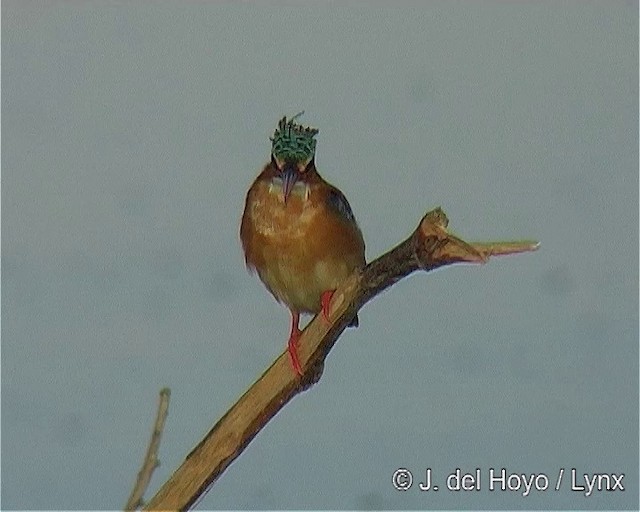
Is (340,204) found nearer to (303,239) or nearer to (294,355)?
(303,239)

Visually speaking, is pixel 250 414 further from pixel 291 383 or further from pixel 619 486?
pixel 619 486

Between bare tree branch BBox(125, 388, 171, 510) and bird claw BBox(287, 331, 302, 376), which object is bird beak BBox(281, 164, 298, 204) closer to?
bird claw BBox(287, 331, 302, 376)

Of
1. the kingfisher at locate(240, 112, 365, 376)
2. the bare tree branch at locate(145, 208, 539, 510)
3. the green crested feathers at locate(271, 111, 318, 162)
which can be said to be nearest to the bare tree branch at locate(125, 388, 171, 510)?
the bare tree branch at locate(145, 208, 539, 510)

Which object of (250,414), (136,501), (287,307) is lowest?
(136,501)

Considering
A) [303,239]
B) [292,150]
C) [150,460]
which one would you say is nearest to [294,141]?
[292,150]

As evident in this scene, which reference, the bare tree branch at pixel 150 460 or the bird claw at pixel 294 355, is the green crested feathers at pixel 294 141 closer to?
the bird claw at pixel 294 355

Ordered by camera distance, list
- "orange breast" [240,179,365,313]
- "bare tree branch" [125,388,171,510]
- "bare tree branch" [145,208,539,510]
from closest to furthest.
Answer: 1. "bare tree branch" [125,388,171,510]
2. "bare tree branch" [145,208,539,510]
3. "orange breast" [240,179,365,313]

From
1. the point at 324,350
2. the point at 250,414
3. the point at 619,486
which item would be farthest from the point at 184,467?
the point at 619,486
